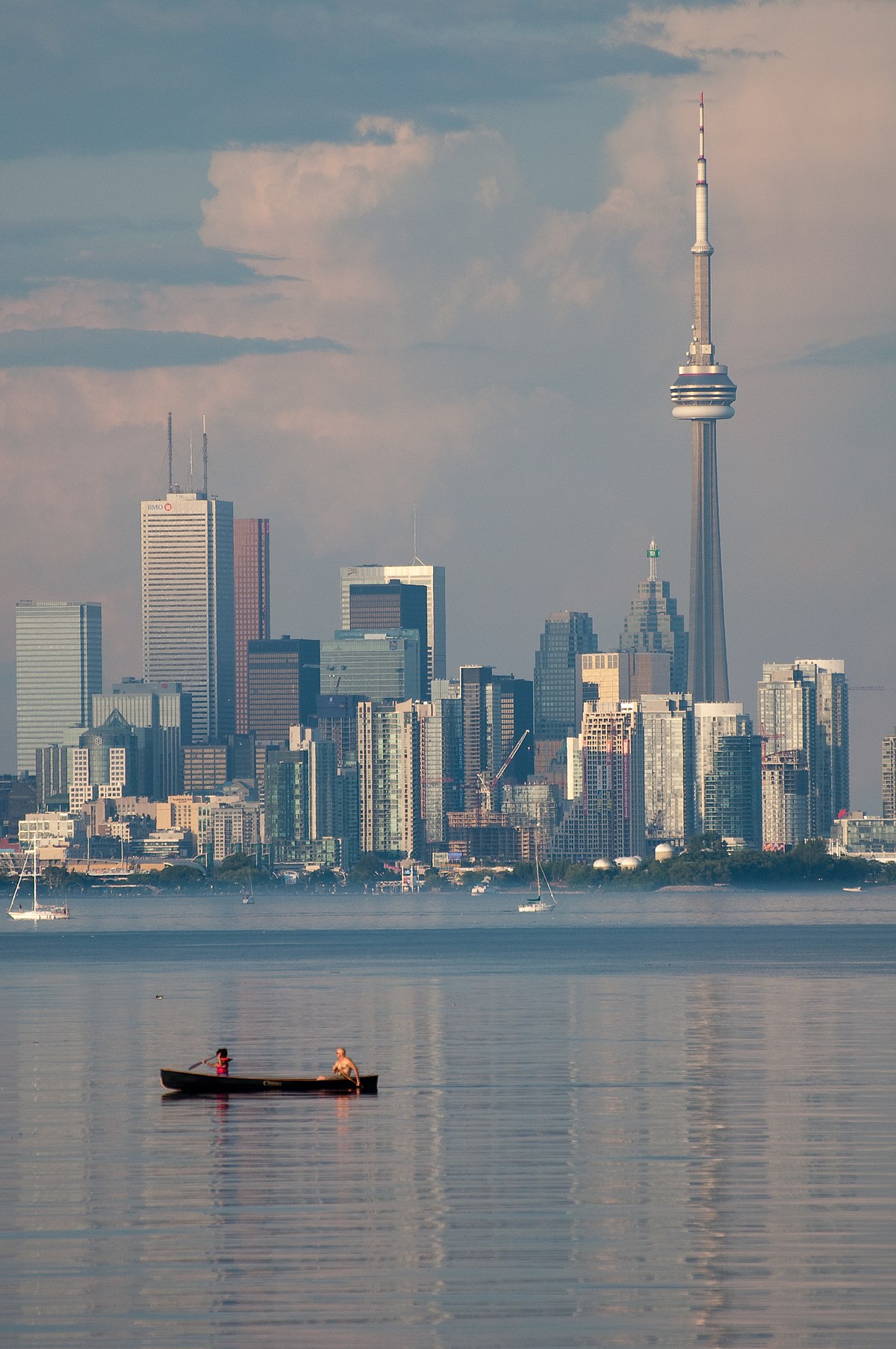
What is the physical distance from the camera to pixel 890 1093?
5794 centimetres

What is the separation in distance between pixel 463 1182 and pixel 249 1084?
59.5 feet

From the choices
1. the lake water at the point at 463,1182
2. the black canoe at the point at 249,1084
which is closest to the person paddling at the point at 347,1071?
the black canoe at the point at 249,1084

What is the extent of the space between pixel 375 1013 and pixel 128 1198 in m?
52.7

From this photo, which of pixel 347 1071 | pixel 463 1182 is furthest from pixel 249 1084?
pixel 463 1182

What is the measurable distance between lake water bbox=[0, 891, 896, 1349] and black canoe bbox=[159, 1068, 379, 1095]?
25.3 inches

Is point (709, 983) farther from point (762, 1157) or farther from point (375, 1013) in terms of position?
point (762, 1157)

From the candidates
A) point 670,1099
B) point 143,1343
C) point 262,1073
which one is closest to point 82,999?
point 262,1073

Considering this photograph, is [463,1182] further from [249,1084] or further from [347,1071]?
[249,1084]

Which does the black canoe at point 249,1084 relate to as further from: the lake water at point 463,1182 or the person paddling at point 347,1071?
the lake water at point 463,1182

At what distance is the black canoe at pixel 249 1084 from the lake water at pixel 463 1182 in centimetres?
64

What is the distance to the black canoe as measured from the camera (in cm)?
6025

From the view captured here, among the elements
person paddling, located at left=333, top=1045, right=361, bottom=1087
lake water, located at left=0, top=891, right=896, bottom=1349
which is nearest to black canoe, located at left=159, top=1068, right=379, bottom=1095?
person paddling, located at left=333, top=1045, right=361, bottom=1087

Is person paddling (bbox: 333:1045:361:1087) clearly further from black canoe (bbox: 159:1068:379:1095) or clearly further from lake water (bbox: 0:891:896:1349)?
lake water (bbox: 0:891:896:1349)

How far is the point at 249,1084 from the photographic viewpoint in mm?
61250
